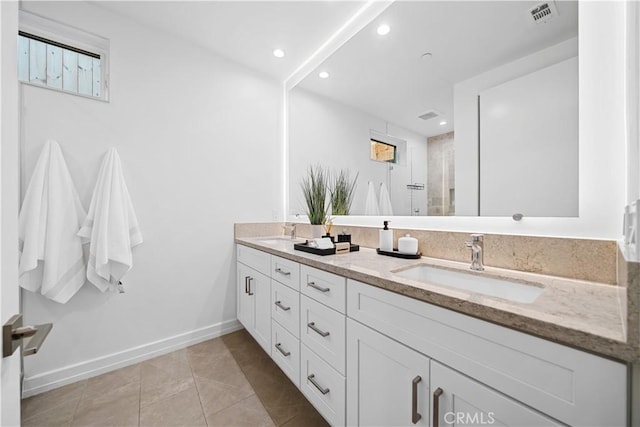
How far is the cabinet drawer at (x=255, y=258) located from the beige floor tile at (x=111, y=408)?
3.30 ft

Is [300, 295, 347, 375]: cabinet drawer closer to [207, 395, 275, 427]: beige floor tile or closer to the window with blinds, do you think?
[207, 395, 275, 427]: beige floor tile

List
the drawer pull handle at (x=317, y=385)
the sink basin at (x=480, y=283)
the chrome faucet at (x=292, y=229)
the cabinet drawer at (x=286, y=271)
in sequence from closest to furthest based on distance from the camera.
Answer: the sink basin at (x=480, y=283) < the drawer pull handle at (x=317, y=385) < the cabinet drawer at (x=286, y=271) < the chrome faucet at (x=292, y=229)

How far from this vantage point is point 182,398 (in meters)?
1.48

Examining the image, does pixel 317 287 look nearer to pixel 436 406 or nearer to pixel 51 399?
pixel 436 406

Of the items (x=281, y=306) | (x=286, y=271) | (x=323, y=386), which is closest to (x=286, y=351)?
(x=281, y=306)

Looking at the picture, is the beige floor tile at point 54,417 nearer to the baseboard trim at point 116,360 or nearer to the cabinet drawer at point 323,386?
the baseboard trim at point 116,360

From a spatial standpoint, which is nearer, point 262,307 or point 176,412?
point 176,412

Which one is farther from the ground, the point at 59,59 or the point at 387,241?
the point at 59,59

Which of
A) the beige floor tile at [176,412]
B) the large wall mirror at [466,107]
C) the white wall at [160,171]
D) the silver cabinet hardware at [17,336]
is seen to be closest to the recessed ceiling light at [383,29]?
the large wall mirror at [466,107]

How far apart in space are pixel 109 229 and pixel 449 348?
1.99 meters

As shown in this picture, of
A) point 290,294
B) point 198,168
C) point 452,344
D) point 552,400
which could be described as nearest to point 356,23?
point 198,168

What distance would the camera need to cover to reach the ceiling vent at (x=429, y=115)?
4.43 feet

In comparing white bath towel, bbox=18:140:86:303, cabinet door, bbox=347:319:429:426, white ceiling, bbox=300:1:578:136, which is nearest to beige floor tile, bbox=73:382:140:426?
white bath towel, bbox=18:140:86:303

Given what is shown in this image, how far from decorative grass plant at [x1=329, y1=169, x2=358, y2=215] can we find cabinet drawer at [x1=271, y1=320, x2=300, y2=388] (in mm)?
975
